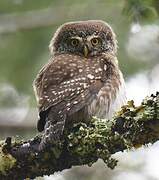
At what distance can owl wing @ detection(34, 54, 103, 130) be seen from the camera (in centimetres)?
473

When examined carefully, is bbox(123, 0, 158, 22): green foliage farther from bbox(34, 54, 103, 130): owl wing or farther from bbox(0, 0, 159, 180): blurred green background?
bbox(0, 0, 159, 180): blurred green background

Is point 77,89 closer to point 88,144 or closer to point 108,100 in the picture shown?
point 108,100

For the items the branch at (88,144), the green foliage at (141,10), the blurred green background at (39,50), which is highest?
the blurred green background at (39,50)

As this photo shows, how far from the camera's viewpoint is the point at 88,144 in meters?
4.12

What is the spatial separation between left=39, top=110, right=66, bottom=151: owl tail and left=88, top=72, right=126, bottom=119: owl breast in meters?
Answer: 0.35

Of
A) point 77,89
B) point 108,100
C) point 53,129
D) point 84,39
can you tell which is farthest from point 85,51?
point 53,129

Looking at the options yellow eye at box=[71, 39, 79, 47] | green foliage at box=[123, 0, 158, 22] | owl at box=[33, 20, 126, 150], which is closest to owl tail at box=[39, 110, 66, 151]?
owl at box=[33, 20, 126, 150]

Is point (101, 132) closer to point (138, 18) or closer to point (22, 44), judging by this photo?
point (138, 18)

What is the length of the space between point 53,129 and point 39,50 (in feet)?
12.5

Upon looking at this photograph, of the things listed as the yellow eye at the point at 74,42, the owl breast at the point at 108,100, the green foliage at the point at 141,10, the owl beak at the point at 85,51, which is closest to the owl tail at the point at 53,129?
the owl breast at the point at 108,100

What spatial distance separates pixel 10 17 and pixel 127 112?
173 inches


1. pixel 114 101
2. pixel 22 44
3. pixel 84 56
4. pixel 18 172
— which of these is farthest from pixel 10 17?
pixel 18 172

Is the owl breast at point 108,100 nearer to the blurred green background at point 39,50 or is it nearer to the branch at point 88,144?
the branch at point 88,144

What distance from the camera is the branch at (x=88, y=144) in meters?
3.98
